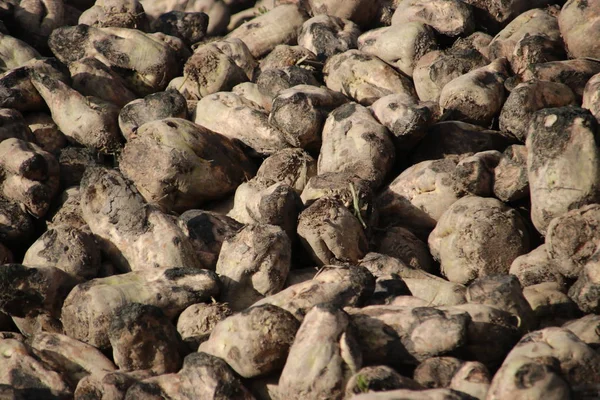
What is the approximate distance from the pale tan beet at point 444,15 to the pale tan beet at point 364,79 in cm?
53

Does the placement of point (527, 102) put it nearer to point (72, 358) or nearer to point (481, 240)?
point (481, 240)

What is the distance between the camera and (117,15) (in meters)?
6.96

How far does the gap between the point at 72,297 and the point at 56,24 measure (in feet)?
12.1

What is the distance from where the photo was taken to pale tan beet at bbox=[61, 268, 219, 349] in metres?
4.12

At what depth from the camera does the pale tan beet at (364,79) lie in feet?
19.3

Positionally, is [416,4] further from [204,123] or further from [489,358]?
[489,358]

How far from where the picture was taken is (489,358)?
366cm

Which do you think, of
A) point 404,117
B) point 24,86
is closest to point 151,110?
point 24,86

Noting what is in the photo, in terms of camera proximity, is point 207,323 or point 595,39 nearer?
point 207,323

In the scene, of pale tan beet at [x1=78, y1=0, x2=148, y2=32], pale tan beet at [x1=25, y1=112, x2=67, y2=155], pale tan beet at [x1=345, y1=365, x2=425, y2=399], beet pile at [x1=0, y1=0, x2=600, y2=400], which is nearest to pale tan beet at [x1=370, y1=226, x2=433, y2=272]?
beet pile at [x1=0, y1=0, x2=600, y2=400]

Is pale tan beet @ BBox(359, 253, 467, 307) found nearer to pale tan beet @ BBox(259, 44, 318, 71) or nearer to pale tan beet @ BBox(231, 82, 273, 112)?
pale tan beet @ BBox(231, 82, 273, 112)

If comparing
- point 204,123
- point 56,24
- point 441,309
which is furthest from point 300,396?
point 56,24

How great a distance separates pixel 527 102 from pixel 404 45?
1301 mm

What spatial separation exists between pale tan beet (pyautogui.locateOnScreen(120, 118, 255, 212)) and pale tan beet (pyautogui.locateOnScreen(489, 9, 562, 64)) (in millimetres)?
1934
